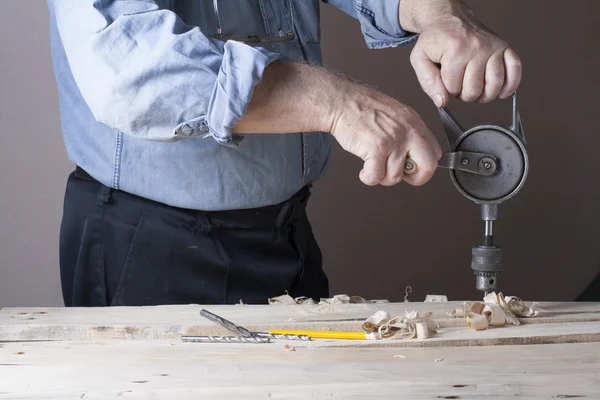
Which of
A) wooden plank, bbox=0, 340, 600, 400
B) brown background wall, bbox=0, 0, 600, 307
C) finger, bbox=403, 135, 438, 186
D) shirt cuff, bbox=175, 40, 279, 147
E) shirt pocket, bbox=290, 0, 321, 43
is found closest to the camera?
wooden plank, bbox=0, 340, 600, 400

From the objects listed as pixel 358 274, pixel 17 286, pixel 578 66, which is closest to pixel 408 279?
pixel 358 274

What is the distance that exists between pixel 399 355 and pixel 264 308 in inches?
15.2

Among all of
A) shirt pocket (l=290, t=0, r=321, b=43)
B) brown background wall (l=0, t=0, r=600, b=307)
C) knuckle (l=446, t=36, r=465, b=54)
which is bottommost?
brown background wall (l=0, t=0, r=600, b=307)

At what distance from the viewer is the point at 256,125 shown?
144cm

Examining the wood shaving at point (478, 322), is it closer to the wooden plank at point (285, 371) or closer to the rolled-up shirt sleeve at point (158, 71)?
the wooden plank at point (285, 371)

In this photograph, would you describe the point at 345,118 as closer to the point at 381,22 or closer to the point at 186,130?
the point at 186,130

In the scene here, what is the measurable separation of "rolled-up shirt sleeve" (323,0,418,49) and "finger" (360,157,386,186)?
2.26 feet

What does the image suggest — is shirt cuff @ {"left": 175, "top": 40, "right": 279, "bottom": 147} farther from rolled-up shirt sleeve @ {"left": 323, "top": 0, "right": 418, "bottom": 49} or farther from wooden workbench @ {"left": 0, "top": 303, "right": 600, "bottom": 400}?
rolled-up shirt sleeve @ {"left": 323, "top": 0, "right": 418, "bottom": 49}

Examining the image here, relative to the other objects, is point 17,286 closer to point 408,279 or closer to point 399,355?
point 408,279

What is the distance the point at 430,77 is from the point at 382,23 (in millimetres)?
489

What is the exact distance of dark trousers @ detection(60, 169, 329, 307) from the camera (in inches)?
73.2

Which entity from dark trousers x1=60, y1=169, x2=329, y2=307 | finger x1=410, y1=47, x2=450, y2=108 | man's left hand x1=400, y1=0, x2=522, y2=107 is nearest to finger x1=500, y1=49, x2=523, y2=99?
man's left hand x1=400, y1=0, x2=522, y2=107

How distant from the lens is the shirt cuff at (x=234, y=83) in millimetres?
1328

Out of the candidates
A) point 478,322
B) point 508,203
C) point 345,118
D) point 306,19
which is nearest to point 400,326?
point 478,322
